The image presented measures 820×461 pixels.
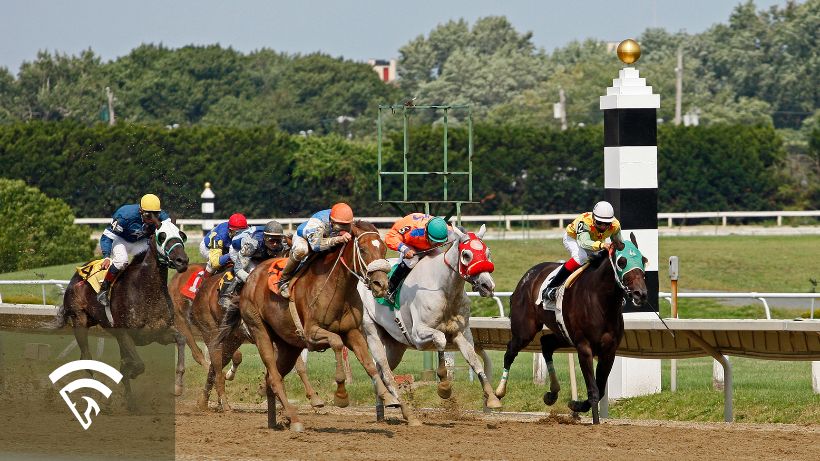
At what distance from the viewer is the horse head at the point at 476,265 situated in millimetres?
9750

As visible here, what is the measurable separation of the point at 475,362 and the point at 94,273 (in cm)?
328

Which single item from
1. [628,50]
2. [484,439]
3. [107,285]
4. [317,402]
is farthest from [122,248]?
[628,50]

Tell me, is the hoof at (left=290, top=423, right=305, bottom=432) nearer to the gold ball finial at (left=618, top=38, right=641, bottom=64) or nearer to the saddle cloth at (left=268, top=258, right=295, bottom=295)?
the saddle cloth at (left=268, top=258, right=295, bottom=295)

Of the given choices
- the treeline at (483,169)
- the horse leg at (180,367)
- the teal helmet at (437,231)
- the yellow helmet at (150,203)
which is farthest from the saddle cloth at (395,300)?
the treeline at (483,169)


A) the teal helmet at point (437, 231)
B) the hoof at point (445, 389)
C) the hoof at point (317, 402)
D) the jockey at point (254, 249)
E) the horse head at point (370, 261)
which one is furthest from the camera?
the jockey at point (254, 249)

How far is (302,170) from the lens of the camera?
35.8 m

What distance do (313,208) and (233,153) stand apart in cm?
227

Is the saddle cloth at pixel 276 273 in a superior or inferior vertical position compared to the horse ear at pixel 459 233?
inferior

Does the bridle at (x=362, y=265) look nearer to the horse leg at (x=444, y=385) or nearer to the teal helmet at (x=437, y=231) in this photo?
the teal helmet at (x=437, y=231)

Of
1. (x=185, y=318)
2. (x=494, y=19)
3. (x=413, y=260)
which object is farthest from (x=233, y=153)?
(x=494, y=19)

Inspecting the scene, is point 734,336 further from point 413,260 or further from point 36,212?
point 36,212

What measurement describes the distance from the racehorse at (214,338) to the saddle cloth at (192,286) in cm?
29

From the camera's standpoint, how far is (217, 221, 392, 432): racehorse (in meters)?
9.38

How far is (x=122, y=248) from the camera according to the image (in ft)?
37.5
